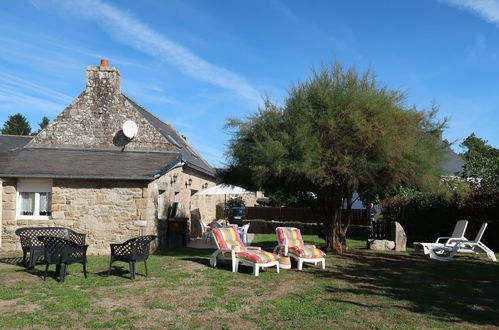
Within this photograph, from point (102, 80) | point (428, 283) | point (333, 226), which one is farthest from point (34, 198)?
point (428, 283)

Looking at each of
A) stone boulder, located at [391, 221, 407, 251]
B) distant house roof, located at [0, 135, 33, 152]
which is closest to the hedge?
stone boulder, located at [391, 221, 407, 251]

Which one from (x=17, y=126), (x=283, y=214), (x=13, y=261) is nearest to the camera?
(x=13, y=261)

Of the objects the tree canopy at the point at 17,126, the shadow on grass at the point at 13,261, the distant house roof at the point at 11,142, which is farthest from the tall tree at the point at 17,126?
the shadow on grass at the point at 13,261

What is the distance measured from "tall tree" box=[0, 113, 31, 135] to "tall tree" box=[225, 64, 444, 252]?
71.1 m

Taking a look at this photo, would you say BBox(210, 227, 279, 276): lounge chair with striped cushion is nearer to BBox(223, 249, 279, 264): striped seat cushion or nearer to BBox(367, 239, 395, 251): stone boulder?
BBox(223, 249, 279, 264): striped seat cushion

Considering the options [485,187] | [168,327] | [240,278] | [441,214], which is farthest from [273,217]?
[168,327]

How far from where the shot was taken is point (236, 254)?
9.60 metres

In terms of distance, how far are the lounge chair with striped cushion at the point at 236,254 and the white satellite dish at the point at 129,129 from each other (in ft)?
20.4

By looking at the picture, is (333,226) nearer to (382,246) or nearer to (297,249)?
(382,246)

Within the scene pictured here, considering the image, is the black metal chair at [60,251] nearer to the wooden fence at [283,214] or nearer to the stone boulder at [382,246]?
the stone boulder at [382,246]

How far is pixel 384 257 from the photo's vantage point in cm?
1228

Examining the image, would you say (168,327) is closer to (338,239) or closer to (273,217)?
(338,239)

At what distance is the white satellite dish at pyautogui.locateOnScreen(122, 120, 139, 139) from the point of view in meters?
14.8

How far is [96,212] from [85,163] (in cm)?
174
